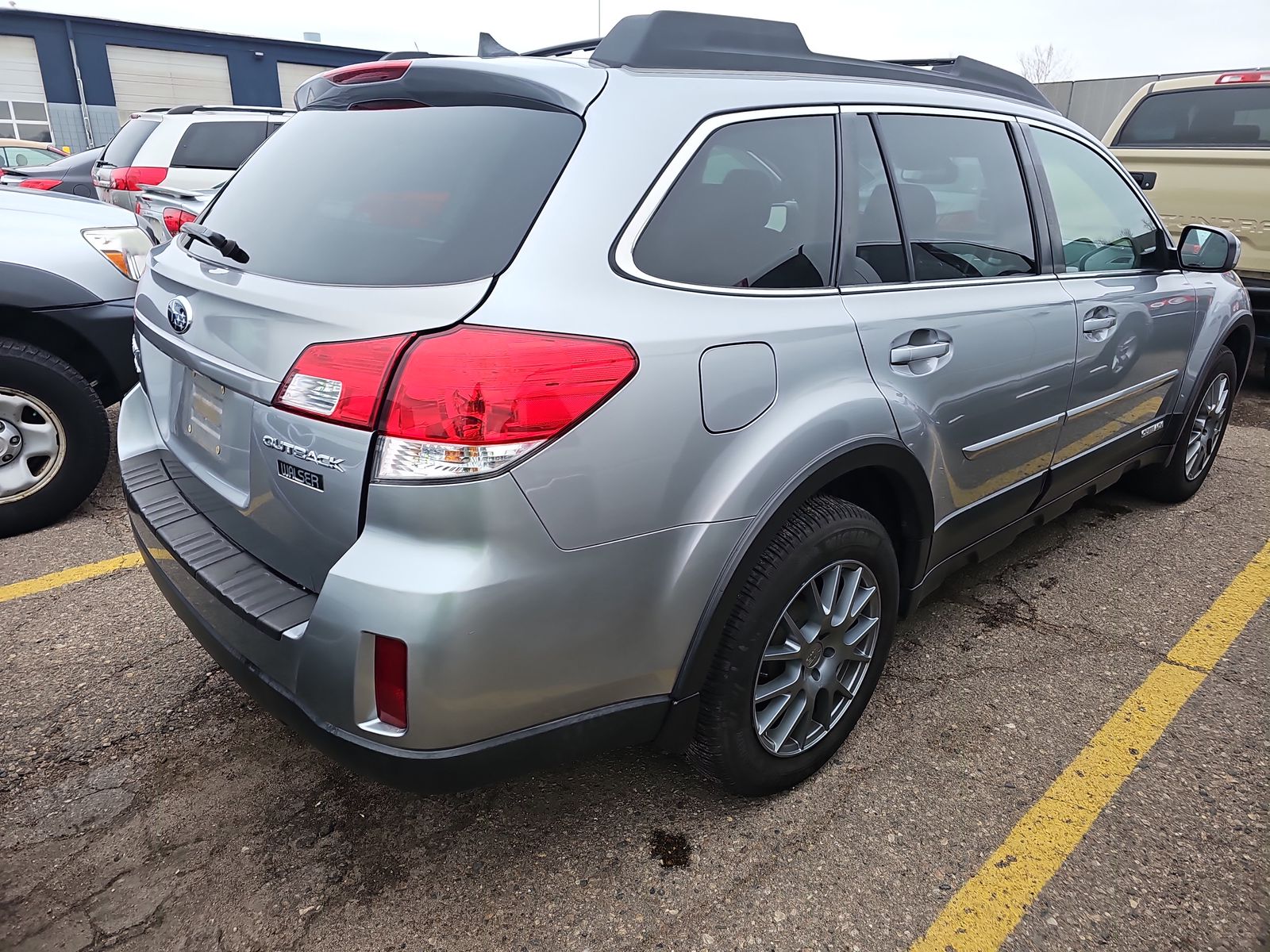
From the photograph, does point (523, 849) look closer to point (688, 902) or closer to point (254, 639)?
point (688, 902)

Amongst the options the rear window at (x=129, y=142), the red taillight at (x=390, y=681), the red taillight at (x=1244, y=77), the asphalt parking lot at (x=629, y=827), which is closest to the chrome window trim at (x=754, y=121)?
the red taillight at (x=390, y=681)

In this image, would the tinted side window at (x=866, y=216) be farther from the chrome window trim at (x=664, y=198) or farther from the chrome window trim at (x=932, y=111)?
the chrome window trim at (x=664, y=198)

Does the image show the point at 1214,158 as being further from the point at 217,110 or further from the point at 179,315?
the point at 217,110

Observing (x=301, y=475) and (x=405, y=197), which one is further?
(x=405, y=197)

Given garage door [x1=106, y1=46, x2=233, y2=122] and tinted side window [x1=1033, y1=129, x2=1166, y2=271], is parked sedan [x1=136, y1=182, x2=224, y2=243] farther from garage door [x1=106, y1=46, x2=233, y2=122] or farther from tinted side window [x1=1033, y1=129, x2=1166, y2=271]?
garage door [x1=106, y1=46, x2=233, y2=122]

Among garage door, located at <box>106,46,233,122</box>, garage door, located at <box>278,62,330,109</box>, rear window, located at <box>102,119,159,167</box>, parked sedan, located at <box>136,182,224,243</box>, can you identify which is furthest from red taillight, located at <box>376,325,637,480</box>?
garage door, located at <box>278,62,330,109</box>

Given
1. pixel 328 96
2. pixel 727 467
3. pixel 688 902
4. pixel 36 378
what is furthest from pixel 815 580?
pixel 36 378

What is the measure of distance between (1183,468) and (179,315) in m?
4.10

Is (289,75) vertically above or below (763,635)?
below

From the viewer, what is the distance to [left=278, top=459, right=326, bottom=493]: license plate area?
1609mm

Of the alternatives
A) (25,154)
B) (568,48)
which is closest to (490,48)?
(568,48)

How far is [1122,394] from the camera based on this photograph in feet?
10.7

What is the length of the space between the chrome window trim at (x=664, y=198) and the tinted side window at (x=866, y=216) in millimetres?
192

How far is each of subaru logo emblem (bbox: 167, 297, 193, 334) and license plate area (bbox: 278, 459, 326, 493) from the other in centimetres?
54
